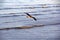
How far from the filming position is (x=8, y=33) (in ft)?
3.84

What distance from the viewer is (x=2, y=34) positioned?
1147 millimetres

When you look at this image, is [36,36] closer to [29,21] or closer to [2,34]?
[2,34]

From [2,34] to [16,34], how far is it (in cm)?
8

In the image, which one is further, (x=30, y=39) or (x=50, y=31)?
(x=50, y=31)

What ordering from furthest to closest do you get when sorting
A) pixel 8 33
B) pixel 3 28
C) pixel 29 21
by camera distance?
pixel 29 21
pixel 3 28
pixel 8 33

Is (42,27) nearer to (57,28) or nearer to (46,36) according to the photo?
(57,28)

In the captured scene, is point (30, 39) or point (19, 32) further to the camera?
point (19, 32)

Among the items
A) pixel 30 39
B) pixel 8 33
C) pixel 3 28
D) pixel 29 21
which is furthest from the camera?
pixel 29 21

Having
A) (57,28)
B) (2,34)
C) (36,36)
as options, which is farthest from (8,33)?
(57,28)

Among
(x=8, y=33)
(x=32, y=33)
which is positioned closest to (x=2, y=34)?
(x=8, y=33)

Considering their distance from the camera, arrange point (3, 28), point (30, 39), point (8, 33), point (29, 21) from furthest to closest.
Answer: point (29, 21) < point (3, 28) < point (8, 33) < point (30, 39)

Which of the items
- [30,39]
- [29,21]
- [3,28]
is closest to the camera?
[30,39]

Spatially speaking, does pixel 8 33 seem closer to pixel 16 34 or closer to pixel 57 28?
pixel 16 34

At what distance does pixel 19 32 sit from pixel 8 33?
0.22ft
